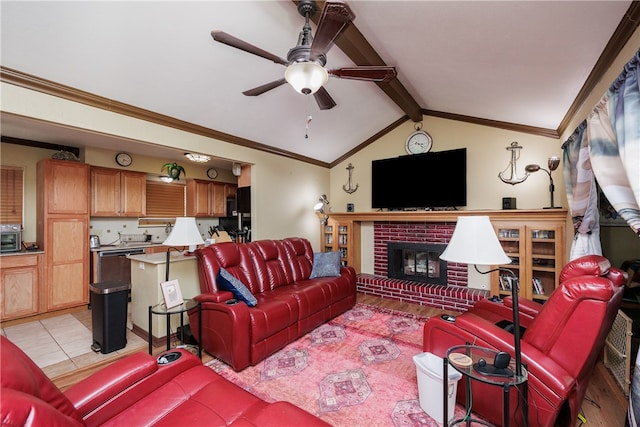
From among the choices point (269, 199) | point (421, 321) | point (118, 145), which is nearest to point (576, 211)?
point (421, 321)

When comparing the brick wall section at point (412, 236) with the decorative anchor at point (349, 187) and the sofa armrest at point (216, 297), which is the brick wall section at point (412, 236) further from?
the sofa armrest at point (216, 297)

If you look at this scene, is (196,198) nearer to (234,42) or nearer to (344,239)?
(344,239)

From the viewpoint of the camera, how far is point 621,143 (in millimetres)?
1450

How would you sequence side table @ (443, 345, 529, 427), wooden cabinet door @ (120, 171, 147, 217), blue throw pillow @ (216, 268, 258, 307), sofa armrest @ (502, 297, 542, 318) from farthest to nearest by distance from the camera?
wooden cabinet door @ (120, 171, 147, 217) < blue throw pillow @ (216, 268, 258, 307) < sofa armrest @ (502, 297, 542, 318) < side table @ (443, 345, 529, 427)

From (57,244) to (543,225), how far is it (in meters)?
6.36

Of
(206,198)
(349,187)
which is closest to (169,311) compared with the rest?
(206,198)

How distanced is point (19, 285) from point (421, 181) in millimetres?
A: 5684

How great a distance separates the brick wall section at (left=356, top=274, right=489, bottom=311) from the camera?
382 centimetres

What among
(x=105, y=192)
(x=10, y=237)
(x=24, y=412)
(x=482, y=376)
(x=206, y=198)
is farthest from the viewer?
(x=206, y=198)

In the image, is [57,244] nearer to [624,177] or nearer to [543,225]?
[624,177]

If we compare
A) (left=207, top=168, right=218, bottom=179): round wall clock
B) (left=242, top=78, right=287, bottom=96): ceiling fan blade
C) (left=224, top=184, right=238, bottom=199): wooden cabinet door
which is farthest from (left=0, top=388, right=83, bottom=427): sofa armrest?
(left=224, top=184, right=238, bottom=199): wooden cabinet door

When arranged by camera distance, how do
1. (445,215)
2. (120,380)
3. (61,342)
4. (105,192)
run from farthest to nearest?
(105,192) → (445,215) → (61,342) → (120,380)

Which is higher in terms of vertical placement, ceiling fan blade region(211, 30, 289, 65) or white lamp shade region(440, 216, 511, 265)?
ceiling fan blade region(211, 30, 289, 65)

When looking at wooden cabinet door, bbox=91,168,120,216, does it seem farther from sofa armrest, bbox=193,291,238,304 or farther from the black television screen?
the black television screen
